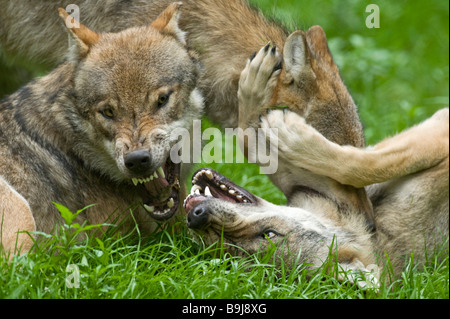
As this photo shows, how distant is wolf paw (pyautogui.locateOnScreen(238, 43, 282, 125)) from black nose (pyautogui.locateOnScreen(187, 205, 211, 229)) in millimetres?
954

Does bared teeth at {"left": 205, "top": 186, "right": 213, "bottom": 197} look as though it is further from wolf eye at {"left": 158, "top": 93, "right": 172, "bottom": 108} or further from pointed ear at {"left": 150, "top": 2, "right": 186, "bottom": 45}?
pointed ear at {"left": 150, "top": 2, "right": 186, "bottom": 45}

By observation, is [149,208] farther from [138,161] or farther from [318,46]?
[318,46]

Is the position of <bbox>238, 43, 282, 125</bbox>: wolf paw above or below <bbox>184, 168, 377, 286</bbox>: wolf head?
above

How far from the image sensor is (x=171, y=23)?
5.09 meters

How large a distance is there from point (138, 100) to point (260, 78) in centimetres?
90

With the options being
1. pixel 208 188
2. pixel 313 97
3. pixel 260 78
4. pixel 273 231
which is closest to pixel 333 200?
pixel 273 231

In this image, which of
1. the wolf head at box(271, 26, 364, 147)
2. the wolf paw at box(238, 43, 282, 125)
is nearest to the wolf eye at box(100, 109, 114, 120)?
the wolf paw at box(238, 43, 282, 125)

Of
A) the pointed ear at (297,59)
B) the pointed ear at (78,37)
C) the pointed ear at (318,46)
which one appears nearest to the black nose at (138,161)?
the pointed ear at (78,37)

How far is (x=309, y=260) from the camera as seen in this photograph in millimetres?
4648

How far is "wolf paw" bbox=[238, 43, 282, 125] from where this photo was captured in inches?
196

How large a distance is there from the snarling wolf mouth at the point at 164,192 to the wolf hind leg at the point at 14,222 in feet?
2.51

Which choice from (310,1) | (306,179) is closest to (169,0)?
(306,179)

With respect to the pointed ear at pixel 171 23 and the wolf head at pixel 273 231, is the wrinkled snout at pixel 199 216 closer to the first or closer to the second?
the wolf head at pixel 273 231

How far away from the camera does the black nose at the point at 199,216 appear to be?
449cm
